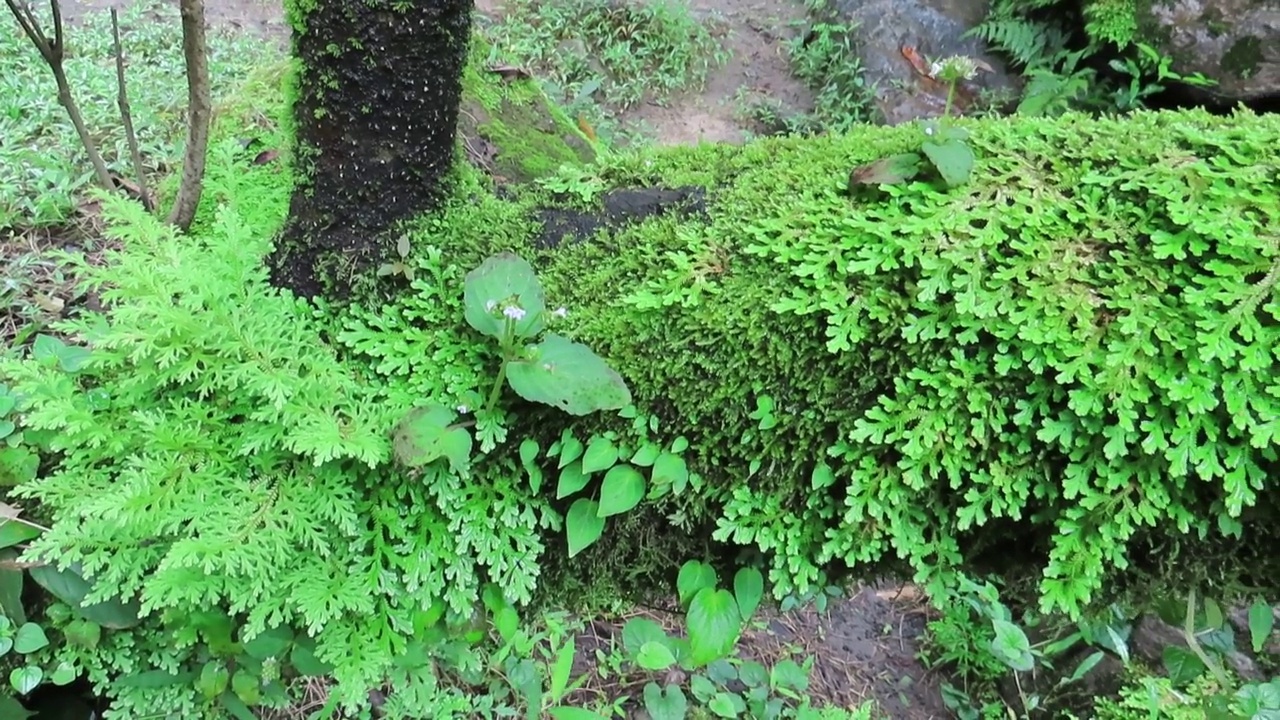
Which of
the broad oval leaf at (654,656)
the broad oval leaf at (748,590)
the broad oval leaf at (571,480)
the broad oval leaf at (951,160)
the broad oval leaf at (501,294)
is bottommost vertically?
the broad oval leaf at (654,656)

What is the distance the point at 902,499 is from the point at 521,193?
1211 millimetres

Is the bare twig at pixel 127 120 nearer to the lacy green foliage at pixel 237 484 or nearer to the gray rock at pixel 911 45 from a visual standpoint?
the lacy green foliage at pixel 237 484

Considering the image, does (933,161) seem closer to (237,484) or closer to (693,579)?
(693,579)

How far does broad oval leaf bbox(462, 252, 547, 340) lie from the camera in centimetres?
162

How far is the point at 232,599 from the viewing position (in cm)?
145

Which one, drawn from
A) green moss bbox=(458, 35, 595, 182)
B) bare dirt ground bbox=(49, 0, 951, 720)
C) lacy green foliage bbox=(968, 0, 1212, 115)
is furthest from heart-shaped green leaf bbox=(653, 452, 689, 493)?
lacy green foliage bbox=(968, 0, 1212, 115)

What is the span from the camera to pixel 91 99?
3213 mm

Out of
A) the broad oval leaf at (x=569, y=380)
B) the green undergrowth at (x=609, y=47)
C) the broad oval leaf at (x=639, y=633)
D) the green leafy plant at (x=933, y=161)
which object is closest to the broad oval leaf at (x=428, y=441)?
the broad oval leaf at (x=569, y=380)

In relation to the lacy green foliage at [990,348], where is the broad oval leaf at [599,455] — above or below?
below

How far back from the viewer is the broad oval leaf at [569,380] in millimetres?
1527

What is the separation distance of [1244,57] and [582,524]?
20.1 feet

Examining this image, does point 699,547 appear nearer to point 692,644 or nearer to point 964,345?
point 692,644

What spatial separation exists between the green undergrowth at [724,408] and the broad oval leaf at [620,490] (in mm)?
12

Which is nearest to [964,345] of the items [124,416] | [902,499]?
[902,499]
